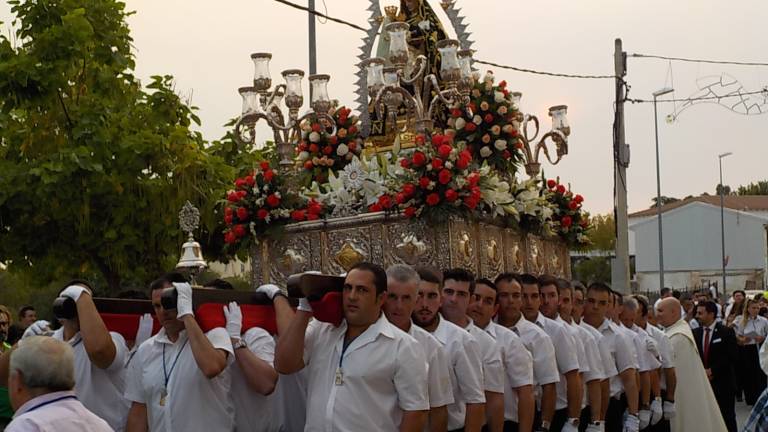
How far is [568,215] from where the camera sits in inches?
529

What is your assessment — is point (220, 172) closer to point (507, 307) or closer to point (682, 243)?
point (507, 307)

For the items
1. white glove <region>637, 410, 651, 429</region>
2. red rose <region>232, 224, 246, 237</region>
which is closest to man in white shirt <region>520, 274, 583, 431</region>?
white glove <region>637, 410, 651, 429</region>

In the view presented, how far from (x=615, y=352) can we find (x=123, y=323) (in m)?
5.24

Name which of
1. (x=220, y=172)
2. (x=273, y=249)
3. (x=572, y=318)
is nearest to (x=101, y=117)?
(x=220, y=172)

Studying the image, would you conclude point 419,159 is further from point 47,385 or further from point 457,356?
point 47,385

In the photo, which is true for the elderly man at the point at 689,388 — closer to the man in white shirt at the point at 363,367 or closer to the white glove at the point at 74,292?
the man in white shirt at the point at 363,367

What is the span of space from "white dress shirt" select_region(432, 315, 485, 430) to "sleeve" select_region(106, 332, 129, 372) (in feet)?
6.43

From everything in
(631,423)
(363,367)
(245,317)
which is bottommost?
(631,423)

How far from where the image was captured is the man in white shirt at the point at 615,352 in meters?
10.8

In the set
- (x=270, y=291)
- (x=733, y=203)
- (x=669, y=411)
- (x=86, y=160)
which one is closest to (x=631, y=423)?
(x=669, y=411)

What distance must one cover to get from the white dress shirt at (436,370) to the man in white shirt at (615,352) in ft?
14.2

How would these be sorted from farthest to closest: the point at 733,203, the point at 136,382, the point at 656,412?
the point at 733,203 → the point at 656,412 → the point at 136,382

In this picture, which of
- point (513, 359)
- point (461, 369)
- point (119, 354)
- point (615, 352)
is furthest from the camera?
point (615, 352)

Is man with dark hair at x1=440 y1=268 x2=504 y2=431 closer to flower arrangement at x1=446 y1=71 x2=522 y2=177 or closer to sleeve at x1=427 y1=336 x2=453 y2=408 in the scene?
sleeve at x1=427 y1=336 x2=453 y2=408
